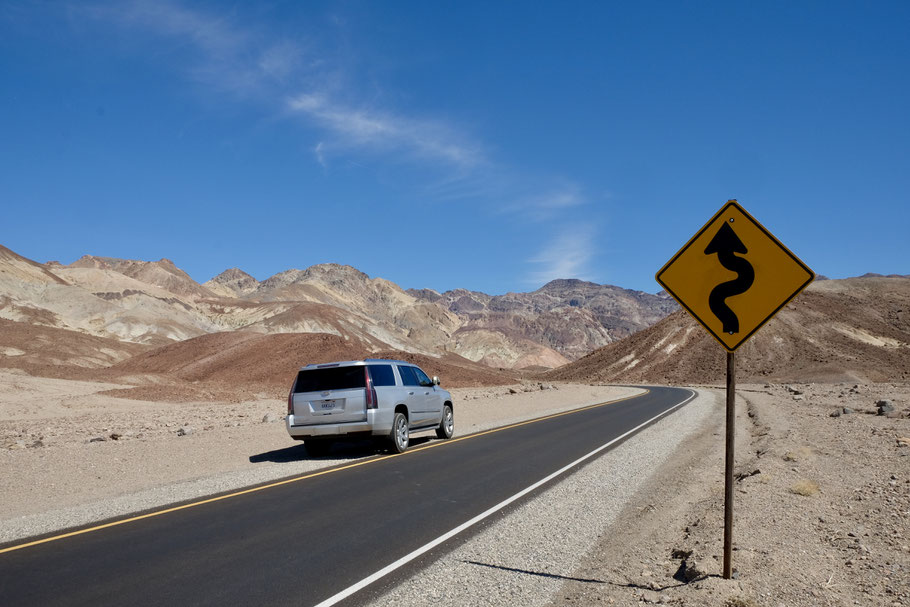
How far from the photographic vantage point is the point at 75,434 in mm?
23844

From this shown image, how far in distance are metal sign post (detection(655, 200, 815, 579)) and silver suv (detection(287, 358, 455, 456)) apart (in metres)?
9.11

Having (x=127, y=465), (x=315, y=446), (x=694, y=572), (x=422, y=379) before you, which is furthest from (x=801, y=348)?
(x=694, y=572)

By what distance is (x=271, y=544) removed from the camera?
23.7ft

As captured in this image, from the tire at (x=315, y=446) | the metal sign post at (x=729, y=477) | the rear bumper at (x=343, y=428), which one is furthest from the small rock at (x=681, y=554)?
the tire at (x=315, y=446)

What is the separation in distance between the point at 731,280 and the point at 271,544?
17.7 ft

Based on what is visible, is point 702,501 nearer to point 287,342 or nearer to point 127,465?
point 127,465

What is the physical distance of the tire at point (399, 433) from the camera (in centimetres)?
1453

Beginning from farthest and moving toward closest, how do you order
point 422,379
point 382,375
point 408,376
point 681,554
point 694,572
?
point 422,379, point 408,376, point 382,375, point 681,554, point 694,572

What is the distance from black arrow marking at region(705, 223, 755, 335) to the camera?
5664 mm

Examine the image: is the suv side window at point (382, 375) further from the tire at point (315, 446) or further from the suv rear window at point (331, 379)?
the tire at point (315, 446)

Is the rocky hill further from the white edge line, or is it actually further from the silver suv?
the white edge line

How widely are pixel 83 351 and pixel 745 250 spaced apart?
3307 inches

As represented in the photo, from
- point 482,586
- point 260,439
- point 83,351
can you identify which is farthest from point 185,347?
point 482,586

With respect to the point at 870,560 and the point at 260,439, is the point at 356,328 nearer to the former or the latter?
the point at 260,439
